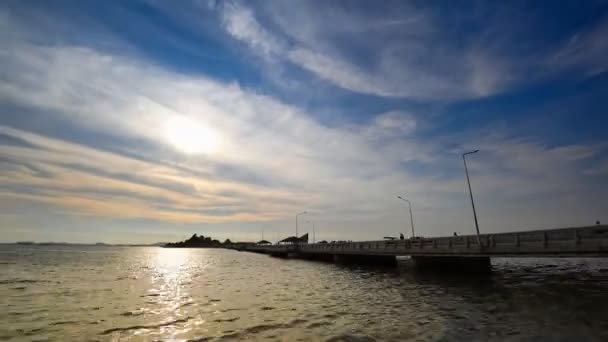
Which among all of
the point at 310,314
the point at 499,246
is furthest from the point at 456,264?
the point at 310,314

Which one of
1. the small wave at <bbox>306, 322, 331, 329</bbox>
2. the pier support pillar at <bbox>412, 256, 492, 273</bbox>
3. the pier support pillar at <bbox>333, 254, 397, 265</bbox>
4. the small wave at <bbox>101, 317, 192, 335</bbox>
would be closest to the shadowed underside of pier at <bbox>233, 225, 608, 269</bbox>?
the pier support pillar at <bbox>412, 256, 492, 273</bbox>

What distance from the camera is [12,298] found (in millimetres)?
20016

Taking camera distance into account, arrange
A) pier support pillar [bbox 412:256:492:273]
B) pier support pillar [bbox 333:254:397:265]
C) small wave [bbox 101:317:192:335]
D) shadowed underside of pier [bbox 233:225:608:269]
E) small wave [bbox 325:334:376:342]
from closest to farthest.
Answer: small wave [bbox 325:334:376:342], small wave [bbox 101:317:192:335], shadowed underside of pier [bbox 233:225:608:269], pier support pillar [bbox 412:256:492:273], pier support pillar [bbox 333:254:397:265]

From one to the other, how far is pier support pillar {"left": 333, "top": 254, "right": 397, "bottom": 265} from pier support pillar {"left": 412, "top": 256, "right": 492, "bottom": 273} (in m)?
12.1

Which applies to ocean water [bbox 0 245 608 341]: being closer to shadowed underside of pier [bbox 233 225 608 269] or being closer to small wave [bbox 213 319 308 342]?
small wave [bbox 213 319 308 342]

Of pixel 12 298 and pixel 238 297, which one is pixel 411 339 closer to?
pixel 238 297

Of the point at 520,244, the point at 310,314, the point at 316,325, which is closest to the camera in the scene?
the point at 316,325

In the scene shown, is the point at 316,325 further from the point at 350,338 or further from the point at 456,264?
the point at 456,264

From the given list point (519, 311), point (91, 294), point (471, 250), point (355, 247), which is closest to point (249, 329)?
point (519, 311)

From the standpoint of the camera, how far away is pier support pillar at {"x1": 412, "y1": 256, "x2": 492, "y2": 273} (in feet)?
123

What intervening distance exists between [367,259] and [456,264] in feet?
73.5

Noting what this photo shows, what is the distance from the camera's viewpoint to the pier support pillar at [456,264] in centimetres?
3753

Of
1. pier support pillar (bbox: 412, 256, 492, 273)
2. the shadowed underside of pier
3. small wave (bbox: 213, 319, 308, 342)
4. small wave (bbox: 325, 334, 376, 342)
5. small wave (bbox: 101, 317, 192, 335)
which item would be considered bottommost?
small wave (bbox: 325, 334, 376, 342)

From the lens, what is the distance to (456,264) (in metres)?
39.2
